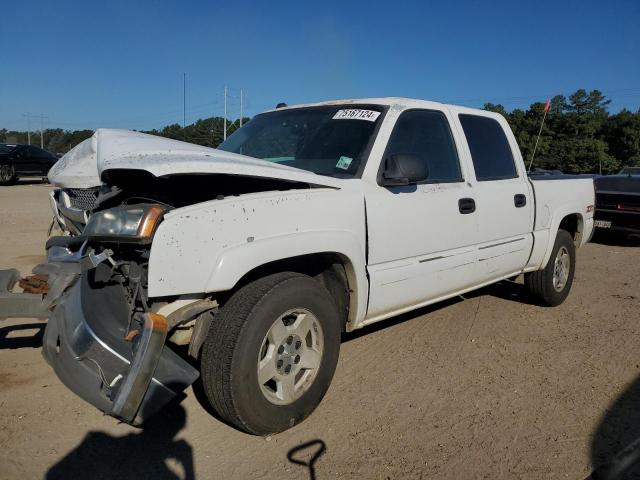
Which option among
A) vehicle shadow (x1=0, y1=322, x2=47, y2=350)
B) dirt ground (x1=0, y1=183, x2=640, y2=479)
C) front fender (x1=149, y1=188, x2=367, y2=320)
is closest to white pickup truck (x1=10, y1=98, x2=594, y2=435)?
front fender (x1=149, y1=188, x2=367, y2=320)

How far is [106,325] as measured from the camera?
273 centimetres

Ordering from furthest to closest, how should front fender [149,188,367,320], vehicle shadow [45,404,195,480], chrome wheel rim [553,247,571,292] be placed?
1. chrome wheel rim [553,247,571,292]
2. vehicle shadow [45,404,195,480]
3. front fender [149,188,367,320]

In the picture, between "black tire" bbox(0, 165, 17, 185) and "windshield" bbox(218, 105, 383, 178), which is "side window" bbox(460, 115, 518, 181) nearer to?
"windshield" bbox(218, 105, 383, 178)

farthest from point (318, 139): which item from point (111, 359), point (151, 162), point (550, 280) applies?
point (550, 280)

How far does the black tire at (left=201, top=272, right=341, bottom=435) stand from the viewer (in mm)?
2627

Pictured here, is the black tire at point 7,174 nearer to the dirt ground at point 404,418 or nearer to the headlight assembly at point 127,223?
the dirt ground at point 404,418

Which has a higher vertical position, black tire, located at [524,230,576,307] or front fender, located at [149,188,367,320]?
front fender, located at [149,188,367,320]

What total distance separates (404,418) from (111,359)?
173 centimetres

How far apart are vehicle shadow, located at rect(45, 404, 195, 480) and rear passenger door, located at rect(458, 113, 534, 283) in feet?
8.76

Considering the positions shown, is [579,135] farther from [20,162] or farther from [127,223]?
[127,223]

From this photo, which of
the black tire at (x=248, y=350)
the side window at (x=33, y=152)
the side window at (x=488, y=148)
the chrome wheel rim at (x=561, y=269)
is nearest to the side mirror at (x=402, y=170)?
the black tire at (x=248, y=350)

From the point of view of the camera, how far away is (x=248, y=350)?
2.64m

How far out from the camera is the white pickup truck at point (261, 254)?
8.19ft

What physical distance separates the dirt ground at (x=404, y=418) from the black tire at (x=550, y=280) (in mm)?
571
